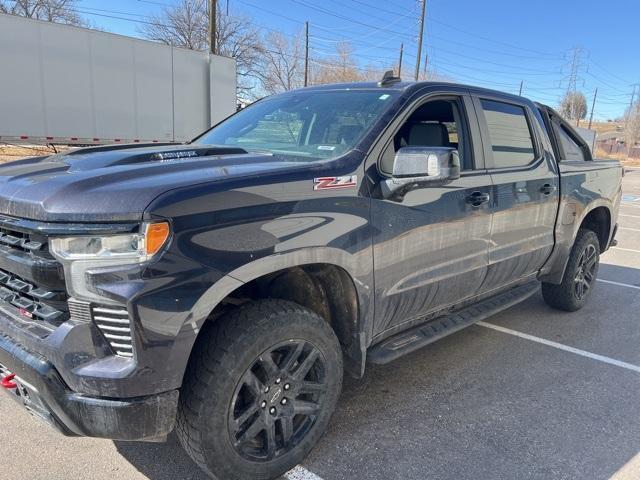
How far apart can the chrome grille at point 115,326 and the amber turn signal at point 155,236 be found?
0.81 feet

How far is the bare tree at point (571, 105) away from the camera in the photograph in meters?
63.1

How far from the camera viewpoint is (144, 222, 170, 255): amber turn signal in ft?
6.08

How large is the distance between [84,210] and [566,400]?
316 cm

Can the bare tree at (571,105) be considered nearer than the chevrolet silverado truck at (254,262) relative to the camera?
No

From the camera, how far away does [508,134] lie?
12.7 feet

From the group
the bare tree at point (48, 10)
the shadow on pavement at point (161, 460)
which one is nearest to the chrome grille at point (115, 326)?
the shadow on pavement at point (161, 460)

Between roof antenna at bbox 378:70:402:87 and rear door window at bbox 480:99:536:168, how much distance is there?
751 millimetres

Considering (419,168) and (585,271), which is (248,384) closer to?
(419,168)

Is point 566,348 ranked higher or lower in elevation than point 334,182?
lower

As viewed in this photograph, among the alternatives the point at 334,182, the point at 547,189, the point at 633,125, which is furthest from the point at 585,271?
the point at 633,125

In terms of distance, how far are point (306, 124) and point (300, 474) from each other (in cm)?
208

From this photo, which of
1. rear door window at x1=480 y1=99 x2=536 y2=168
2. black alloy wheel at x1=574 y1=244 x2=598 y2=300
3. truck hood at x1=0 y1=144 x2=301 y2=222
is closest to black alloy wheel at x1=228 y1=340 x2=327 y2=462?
truck hood at x1=0 y1=144 x2=301 y2=222

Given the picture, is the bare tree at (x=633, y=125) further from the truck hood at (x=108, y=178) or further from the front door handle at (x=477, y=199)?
the truck hood at (x=108, y=178)

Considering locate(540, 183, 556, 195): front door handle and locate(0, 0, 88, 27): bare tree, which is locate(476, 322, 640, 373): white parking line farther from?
locate(0, 0, 88, 27): bare tree
